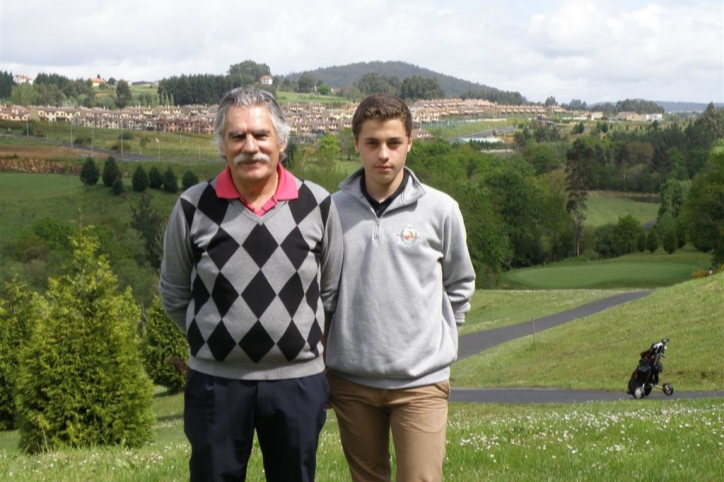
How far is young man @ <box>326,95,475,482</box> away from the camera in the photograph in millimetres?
4480

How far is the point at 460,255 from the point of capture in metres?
4.73

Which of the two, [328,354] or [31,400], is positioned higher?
[328,354]

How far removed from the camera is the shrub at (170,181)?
120 meters

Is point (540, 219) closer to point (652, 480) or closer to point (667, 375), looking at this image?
point (667, 375)

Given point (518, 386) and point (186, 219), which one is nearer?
point (186, 219)

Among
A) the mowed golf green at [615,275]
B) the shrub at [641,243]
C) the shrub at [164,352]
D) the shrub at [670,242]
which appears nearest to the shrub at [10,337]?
the shrub at [164,352]

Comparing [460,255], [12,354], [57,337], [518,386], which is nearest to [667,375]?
[518,386]

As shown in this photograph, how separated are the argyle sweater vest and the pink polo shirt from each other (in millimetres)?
29

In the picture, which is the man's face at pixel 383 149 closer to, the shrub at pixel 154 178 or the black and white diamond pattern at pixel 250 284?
the black and white diamond pattern at pixel 250 284

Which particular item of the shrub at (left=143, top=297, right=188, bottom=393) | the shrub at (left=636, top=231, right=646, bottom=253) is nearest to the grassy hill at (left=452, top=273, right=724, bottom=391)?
the shrub at (left=143, top=297, right=188, bottom=393)

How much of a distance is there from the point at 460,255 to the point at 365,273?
55cm

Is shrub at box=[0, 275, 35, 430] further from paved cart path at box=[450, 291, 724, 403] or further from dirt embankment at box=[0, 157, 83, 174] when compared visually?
dirt embankment at box=[0, 157, 83, 174]

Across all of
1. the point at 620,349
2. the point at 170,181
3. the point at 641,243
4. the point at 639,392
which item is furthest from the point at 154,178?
the point at 639,392

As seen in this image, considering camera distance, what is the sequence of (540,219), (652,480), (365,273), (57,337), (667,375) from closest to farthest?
1. (365,273)
2. (652,480)
3. (57,337)
4. (667,375)
5. (540,219)
